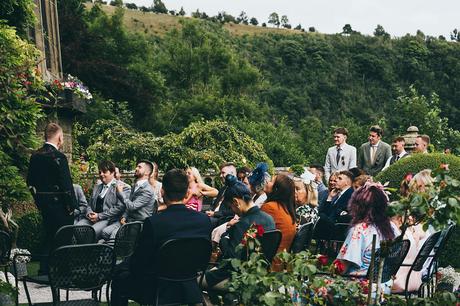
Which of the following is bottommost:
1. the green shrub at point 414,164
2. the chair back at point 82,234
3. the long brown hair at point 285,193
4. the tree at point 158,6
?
the green shrub at point 414,164

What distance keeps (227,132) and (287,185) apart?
15759 mm

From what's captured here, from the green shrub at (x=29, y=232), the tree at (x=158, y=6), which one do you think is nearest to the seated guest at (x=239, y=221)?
the green shrub at (x=29, y=232)

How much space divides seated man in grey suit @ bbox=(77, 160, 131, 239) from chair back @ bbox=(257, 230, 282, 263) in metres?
4.86

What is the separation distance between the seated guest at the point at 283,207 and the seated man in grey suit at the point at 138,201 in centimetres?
359

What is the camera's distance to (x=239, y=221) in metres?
7.40

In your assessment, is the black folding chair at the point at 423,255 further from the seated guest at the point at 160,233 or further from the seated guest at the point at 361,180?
the seated guest at the point at 361,180

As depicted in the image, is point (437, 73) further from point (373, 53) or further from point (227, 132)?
point (227, 132)

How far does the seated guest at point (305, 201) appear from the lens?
34.9 feet

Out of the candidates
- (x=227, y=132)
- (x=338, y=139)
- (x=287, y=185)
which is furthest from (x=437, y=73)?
(x=287, y=185)

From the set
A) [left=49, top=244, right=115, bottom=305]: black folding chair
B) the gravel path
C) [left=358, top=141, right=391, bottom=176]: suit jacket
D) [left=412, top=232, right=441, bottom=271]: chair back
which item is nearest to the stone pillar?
[left=358, top=141, right=391, bottom=176]: suit jacket

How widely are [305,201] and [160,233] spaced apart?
4.31 meters

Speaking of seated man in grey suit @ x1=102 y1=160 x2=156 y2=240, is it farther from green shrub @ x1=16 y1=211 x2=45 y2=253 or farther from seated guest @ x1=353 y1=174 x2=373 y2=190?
seated guest @ x1=353 y1=174 x2=373 y2=190

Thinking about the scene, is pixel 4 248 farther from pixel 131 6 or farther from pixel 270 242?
pixel 131 6

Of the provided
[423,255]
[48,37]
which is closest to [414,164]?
[423,255]
